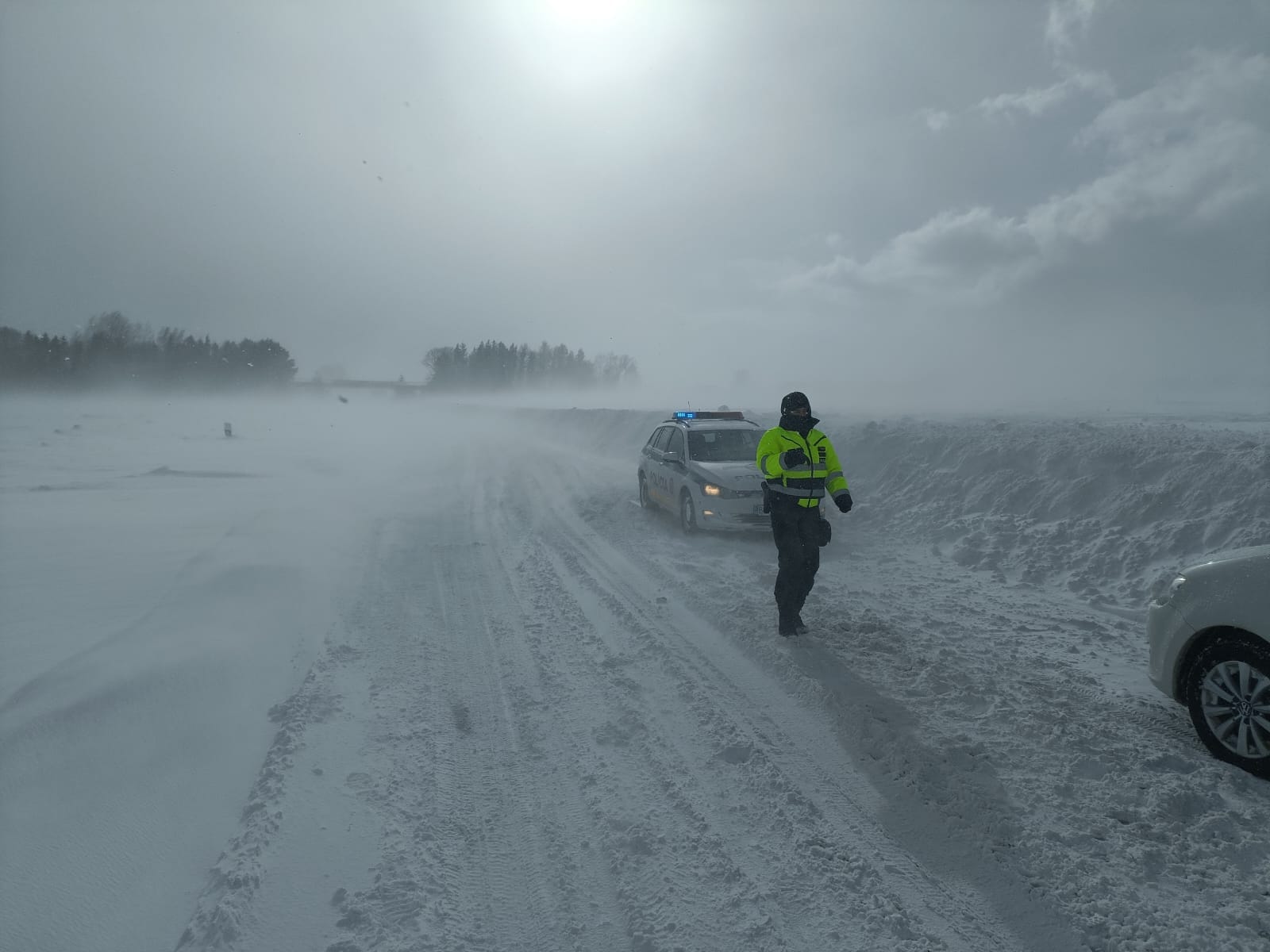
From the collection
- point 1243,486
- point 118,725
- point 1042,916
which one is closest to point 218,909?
point 118,725

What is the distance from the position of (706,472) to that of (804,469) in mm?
4228

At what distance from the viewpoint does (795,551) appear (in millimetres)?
6070

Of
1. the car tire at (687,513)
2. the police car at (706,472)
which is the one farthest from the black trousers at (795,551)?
the car tire at (687,513)

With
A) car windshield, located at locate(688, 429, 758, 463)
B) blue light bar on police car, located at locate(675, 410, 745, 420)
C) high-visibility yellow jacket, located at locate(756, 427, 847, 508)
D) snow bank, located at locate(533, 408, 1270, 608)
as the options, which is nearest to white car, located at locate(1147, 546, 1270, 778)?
high-visibility yellow jacket, located at locate(756, 427, 847, 508)

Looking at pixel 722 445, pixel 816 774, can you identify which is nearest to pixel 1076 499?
pixel 722 445

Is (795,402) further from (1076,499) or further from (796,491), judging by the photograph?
(1076,499)

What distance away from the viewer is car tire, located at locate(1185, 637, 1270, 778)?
3.76 meters

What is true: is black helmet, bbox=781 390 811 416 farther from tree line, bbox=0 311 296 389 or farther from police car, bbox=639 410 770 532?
tree line, bbox=0 311 296 389

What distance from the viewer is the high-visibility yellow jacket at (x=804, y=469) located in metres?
6.02

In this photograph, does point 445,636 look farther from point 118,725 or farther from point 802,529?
point 802,529

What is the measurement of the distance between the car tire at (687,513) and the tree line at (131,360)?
274 feet

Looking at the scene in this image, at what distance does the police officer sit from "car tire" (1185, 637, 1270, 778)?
264cm

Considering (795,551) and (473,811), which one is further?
(795,551)

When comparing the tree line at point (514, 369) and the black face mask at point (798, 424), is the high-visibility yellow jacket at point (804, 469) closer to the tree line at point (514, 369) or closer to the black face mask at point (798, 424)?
the black face mask at point (798, 424)
